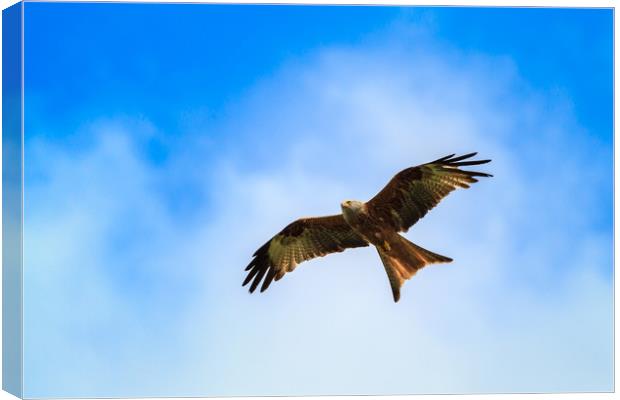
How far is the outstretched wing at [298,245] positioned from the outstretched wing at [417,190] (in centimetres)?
46

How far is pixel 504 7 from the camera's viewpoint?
6.61 m

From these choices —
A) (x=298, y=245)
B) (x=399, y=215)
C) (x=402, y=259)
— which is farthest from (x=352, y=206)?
(x=298, y=245)

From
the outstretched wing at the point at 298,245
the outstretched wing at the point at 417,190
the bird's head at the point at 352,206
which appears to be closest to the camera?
the outstretched wing at the point at 417,190

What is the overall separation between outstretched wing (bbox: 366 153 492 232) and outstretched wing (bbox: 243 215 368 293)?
0.46 meters

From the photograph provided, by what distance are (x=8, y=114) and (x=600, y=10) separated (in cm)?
446

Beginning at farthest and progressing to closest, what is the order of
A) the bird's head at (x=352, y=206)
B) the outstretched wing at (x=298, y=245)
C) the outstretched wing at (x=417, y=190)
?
the outstretched wing at (x=298, y=245) → the bird's head at (x=352, y=206) → the outstretched wing at (x=417, y=190)

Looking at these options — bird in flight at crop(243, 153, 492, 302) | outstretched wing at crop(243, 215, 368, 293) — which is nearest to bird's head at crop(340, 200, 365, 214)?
bird in flight at crop(243, 153, 492, 302)

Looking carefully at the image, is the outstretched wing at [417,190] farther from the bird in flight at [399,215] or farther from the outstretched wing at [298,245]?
the outstretched wing at [298,245]

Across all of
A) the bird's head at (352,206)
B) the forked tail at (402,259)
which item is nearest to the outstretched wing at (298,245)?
the bird's head at (352,206)

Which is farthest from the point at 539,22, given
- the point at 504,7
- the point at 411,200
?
the point at 411,200

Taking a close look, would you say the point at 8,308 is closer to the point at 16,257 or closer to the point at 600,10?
the point at 16,257

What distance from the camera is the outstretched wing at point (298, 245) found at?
286 inches

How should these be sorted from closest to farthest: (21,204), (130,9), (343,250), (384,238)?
(21,204)
(130,9)
(384,238)
(343,250)

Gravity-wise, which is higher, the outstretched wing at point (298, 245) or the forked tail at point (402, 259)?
the outstretched wing at point (298, 245)
